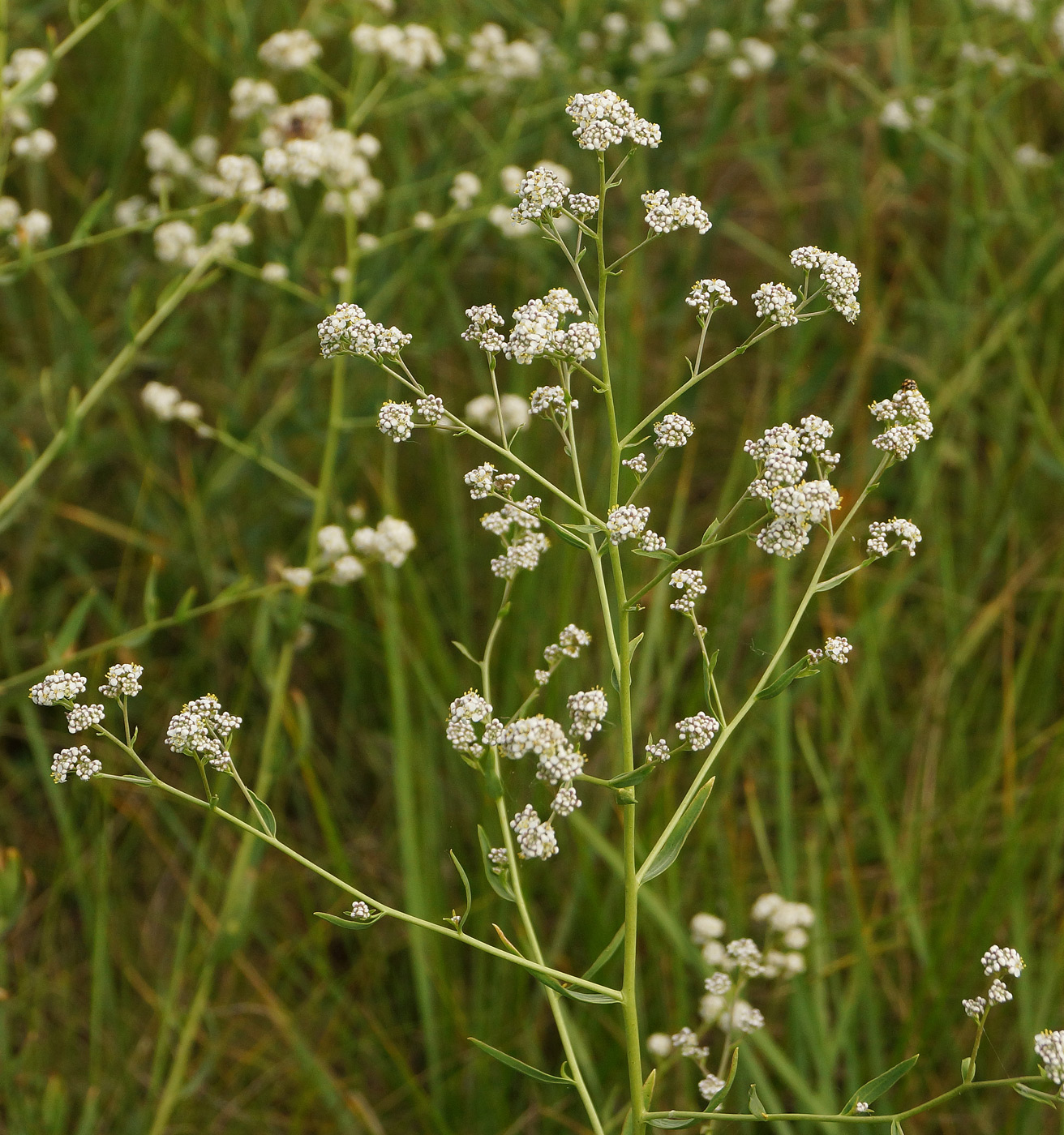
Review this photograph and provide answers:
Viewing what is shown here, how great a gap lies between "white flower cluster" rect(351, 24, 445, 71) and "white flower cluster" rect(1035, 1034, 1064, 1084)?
266 cm

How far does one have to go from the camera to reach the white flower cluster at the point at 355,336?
1.51m

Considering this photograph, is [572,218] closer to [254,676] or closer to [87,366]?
[87,366]

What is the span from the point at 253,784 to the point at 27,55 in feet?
6.43

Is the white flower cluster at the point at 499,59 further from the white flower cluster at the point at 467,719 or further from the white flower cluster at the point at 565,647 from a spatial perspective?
the white flower cluster at the point at 467,719

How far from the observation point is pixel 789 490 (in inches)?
56.3

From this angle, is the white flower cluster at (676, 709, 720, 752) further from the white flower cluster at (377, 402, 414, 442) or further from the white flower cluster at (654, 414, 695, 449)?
the white flower cluster at (377, 402, 414, 442)

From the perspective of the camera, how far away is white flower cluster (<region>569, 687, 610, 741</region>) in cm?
144

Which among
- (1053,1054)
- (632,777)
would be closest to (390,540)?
(632,777)

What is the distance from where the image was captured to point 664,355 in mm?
4555

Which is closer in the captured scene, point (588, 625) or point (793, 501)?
point (793, 501)


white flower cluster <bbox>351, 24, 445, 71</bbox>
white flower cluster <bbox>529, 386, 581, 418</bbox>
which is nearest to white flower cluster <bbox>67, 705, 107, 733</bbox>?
white flower cluster <bbox>529, 386, 581, 418</bbox>

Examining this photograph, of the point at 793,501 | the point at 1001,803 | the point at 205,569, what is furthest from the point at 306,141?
the point at 1001,803

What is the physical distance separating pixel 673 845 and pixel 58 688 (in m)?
0.81

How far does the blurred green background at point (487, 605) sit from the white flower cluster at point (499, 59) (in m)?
0.06
